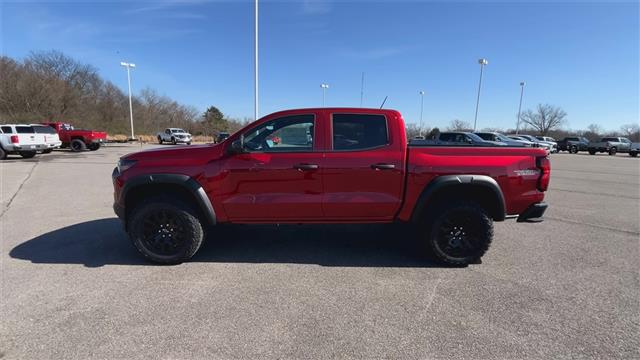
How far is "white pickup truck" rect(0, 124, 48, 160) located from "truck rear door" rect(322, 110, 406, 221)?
19.5 metres

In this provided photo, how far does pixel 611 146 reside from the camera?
1403 inches

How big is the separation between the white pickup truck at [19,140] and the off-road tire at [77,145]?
198 inches

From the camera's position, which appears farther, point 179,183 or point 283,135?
point 283,135

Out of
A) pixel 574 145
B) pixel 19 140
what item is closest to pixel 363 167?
pixel 19 140

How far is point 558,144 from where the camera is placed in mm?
39281

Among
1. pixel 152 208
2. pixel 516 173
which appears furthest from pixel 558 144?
pixel 152 208

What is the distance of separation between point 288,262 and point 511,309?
2.39 meters

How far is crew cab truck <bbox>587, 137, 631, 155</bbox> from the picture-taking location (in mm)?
35562

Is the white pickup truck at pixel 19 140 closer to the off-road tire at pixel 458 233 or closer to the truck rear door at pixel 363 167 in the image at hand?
the truck rear door at pixel 363 167

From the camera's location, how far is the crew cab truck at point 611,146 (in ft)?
117

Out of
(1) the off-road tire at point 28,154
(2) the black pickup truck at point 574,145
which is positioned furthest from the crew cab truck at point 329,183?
(2) the black pickup truck at point 574,145

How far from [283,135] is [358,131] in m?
0.90

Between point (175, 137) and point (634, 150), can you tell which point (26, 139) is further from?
point (634, 150)

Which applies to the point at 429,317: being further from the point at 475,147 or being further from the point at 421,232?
the point at 475,147
